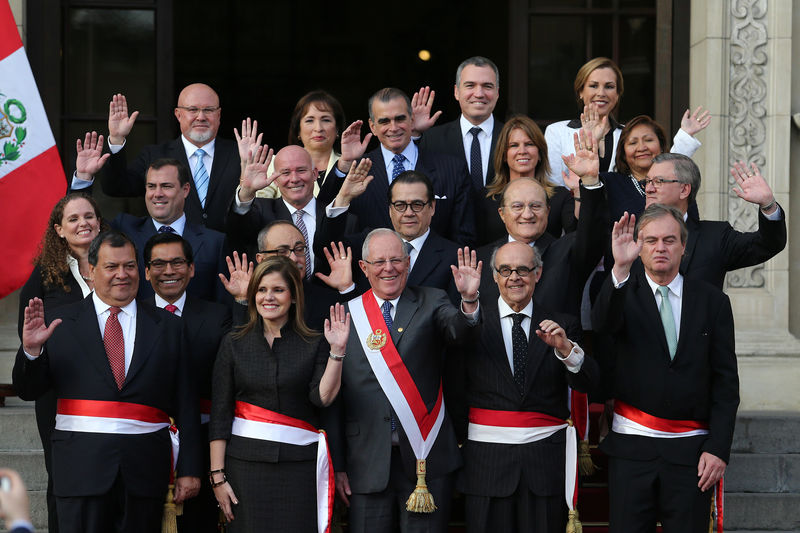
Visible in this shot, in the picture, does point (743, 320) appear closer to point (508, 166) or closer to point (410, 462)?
point (508, 166)

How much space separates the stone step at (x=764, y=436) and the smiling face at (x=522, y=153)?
1.92 meters

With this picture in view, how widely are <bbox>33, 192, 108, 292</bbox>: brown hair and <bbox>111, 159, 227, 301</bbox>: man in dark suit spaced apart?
28 centimetres

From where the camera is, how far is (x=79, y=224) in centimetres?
584

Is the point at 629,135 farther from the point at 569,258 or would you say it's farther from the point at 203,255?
the point at 203,255

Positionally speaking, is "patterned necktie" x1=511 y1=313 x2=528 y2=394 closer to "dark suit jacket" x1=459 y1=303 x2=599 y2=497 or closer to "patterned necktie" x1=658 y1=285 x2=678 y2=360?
"dark suit jacket" x1=459 y1=303 x2=599 y2=497

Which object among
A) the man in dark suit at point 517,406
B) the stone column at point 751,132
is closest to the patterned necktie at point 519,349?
the man in dark suit at point 517,406

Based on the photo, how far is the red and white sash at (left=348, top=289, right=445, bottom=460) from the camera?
5445mm

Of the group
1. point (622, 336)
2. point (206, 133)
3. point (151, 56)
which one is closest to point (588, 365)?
point (622, 336)

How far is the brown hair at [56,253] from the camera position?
5.88 metres

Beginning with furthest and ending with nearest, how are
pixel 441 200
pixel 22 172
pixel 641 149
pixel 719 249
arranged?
pixel 22 172 < pixel 441 200 < pixel 641 149 < pixel 719 249

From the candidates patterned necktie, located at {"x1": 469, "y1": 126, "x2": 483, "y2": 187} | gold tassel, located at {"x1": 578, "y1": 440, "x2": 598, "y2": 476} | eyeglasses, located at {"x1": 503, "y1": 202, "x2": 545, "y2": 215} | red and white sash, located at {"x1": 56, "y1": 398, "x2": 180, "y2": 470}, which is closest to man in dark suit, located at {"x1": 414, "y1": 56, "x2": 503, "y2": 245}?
patterned necktie, located at {"x1": 469, "y1": 126, "x2": 483, "y2": 187}

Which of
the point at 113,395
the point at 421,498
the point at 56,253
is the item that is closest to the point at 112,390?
the point at 113,395

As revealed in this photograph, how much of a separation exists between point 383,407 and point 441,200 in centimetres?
140

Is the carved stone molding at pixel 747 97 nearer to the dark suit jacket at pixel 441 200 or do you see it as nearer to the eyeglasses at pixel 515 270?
the dark suit jacket at pixel 441 200
